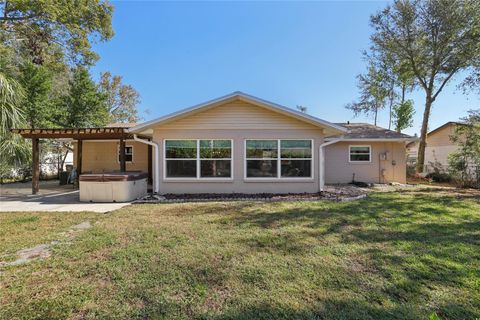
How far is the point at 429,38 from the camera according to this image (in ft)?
54.0

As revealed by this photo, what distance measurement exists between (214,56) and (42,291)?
15.9 metres

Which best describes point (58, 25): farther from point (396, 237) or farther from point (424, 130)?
point (424, 130)

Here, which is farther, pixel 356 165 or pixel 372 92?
pixel 372 92

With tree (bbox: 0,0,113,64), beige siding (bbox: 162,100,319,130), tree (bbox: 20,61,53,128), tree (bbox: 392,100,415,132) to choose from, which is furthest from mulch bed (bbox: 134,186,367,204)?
tree (bbox: 392,100,415,132)

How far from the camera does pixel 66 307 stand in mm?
2721

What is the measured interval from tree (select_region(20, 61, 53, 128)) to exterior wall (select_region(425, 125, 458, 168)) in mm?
30595

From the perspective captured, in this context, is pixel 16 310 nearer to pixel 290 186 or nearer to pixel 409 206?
pixel 290 186

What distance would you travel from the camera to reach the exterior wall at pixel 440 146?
21.6m

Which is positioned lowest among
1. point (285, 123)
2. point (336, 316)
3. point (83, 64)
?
point (336, 316)

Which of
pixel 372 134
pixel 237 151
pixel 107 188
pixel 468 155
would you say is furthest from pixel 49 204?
pixel 468 155

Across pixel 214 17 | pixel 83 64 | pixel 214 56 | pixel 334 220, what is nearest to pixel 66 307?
pixel 334 220

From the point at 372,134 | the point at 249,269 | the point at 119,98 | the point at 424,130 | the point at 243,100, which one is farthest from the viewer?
the point at 119,98

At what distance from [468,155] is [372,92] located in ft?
44.1

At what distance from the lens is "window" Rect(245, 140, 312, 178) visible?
9.86 meters
